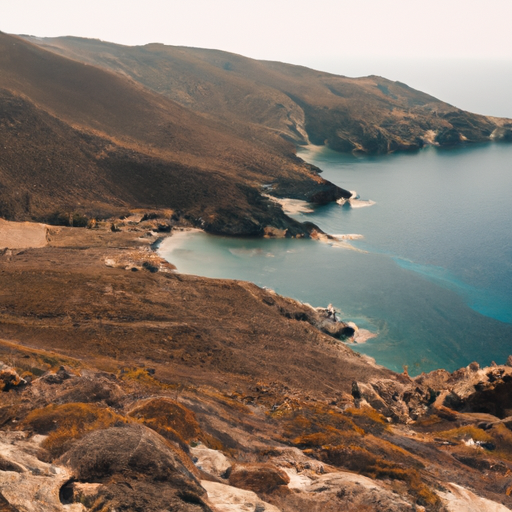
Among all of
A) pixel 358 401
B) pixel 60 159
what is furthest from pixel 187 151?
pixel 358 401

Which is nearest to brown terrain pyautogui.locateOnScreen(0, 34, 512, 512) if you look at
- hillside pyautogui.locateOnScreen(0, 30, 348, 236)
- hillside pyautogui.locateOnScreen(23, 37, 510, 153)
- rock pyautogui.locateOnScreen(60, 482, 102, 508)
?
rock pyautogui.locateOnScreen(60, 482, 102, 508)

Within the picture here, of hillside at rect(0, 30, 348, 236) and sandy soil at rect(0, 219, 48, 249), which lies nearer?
sandy soil at rect(0, 219, 48, 249)

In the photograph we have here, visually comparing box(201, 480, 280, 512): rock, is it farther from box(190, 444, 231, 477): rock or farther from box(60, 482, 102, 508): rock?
box(60, 482, 102, 508): rock

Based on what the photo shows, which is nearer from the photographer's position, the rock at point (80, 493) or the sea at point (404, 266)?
the rock at point (80, 493)

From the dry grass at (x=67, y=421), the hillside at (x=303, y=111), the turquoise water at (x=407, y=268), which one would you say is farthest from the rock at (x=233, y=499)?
the hillside at (x=303, y=111)

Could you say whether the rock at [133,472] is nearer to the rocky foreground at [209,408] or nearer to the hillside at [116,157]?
the rocky foreground at [209,408]

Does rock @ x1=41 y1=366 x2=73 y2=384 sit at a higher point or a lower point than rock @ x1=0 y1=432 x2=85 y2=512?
lower
